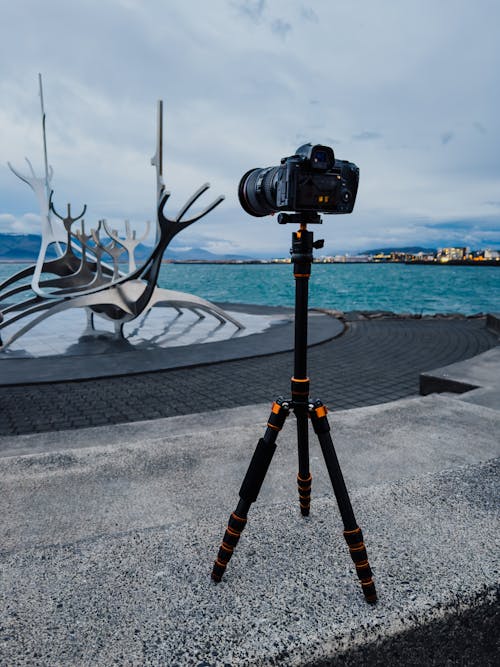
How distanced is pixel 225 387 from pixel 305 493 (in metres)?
4.90

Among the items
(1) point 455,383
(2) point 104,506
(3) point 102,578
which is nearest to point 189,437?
(2) point 104,506

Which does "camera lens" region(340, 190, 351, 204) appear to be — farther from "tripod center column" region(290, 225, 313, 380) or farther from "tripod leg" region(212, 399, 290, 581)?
"tripod leg" region(212, 399, 290, 581)

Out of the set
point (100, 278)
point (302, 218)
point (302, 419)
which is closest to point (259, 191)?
point (302, 218)

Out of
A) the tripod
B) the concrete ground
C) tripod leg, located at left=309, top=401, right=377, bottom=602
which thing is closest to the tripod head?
the tripod

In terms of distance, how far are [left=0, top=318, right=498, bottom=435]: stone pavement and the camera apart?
14.0ft

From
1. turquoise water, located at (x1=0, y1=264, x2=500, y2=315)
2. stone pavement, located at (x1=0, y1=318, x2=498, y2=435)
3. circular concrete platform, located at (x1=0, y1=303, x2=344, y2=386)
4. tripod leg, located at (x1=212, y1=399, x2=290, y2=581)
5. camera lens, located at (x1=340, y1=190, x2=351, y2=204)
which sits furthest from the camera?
turquoise water, located at (x1=0, y1=264, x2=500, y2=315)

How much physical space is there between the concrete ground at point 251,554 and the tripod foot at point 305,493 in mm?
64

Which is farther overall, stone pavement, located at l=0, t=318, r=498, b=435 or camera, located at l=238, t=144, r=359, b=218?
stone pavement, located at l=0, t=318, r=498, b=435

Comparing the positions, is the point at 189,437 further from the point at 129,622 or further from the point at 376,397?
the point at 376,397

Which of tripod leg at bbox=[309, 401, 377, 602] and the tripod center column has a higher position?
the tripod center column

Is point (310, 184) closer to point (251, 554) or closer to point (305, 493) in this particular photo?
point (305, 493)

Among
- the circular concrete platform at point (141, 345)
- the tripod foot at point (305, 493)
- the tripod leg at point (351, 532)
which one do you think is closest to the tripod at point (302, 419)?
the tripod leg at point (351, 532)

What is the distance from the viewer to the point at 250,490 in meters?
1.75

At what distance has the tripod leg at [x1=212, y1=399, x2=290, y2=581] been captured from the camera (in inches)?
67.8
